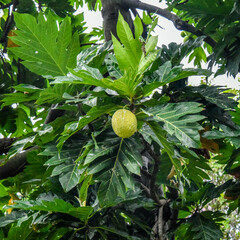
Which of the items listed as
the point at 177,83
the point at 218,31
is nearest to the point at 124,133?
the point at 177,83

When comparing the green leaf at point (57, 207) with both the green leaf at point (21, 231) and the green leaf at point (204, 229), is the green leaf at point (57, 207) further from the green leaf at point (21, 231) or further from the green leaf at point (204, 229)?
the green leaf at point (204, 229)

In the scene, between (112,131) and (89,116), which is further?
(112,131)

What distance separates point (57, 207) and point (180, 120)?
42 centimetres

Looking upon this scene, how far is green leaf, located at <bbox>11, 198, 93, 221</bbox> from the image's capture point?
928 millimetres

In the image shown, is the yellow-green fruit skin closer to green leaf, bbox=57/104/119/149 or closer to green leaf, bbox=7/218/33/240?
green leaf, bbox=57/104/119/149

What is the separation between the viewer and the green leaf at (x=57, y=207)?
93 cm

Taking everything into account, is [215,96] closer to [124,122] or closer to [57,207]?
[124,122]

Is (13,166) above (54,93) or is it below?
below

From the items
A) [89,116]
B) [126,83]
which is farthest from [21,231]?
[126,83]

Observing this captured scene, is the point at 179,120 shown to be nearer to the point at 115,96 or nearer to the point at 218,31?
the point at 115,96

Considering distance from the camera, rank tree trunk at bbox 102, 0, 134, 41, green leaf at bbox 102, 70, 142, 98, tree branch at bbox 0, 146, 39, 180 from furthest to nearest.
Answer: tree trunk at bbox 102, 0, 134, 41, tree branch at bbox 0, 146, 39, 180, green leaf at bbox 102, 70, 142, 98

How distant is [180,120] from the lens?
80 cm

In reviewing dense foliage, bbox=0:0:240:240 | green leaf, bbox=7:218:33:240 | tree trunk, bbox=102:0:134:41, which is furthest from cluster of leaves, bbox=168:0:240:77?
green leaf, bbox=7:218:33:240

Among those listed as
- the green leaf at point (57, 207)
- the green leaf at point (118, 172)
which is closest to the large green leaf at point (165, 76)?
the green leaf at point (118, 172)
